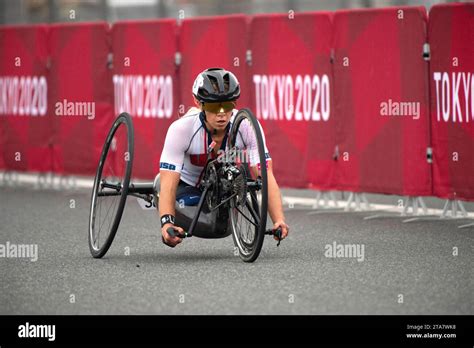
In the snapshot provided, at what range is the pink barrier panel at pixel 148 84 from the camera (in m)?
16.9

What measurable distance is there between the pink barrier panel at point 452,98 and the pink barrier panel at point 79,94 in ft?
17.6

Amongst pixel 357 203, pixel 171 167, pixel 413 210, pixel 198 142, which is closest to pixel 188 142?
pixel 198 142

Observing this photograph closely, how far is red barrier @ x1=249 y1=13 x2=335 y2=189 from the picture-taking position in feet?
49.1

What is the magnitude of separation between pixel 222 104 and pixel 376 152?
3.96 metres

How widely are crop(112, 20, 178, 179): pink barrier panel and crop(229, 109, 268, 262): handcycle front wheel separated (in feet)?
20.1

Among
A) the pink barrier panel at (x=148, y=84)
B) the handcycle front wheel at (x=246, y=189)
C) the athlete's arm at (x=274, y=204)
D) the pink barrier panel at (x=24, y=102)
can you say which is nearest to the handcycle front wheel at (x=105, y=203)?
the handcycle front wheel at (x=246, y=189)

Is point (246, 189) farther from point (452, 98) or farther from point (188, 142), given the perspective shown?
point (452, 98)

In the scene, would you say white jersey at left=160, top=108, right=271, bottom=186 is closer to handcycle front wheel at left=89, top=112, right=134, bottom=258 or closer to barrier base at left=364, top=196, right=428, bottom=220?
handcycle front wheel at left=89, top=112, right=134, bottom=258

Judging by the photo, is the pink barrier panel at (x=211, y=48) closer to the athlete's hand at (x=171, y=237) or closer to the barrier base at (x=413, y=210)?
the barrier base at (x=413, y=210)

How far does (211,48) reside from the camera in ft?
53.5

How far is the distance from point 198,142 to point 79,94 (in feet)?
24.7

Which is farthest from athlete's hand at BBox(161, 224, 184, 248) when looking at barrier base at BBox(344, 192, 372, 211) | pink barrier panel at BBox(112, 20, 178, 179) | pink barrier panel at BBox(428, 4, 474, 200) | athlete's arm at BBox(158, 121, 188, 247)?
pink barrier panel at BBox(112, 20, 178, 179)

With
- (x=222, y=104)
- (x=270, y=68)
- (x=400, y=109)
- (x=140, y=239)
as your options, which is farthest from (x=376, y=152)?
(x=222, y=104)
